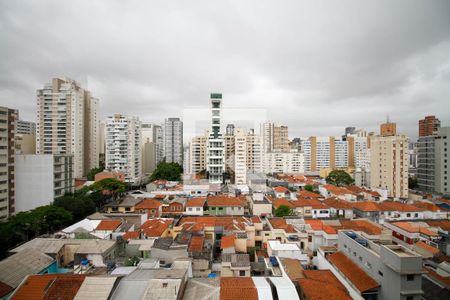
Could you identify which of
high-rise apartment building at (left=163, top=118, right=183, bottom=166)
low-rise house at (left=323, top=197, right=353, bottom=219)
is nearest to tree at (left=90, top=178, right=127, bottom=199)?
low-rise house at (left=323, top=197, right=353, bottom=219)

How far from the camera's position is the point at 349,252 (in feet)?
22.9

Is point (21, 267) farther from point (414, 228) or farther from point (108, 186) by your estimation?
point (414, 228)

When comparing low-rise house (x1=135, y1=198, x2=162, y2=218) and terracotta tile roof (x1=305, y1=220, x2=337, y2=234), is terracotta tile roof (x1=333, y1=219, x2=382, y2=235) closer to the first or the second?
terracotta tile roof (x1=305, y1=220, x2=337, y2=234)

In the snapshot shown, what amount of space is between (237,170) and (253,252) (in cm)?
1520

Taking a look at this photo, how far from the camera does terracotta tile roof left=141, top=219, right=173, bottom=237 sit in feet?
31.3

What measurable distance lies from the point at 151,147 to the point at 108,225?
93.1ft

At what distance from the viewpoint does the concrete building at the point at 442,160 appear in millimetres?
20797

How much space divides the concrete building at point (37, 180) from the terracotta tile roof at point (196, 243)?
11.3 metres

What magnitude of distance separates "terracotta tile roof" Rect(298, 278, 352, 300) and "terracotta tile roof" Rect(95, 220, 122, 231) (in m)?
7.49

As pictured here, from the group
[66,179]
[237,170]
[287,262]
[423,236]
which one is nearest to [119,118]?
[66,179]

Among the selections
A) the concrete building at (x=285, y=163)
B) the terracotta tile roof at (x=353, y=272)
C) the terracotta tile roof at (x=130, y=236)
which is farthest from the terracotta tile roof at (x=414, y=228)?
the concrete building at (x=285, y=163)

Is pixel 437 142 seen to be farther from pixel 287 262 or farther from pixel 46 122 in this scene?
pixel 46 122

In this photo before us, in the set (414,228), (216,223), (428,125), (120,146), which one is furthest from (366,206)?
(428,125)

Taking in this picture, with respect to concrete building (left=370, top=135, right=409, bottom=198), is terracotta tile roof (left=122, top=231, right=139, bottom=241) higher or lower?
lower
